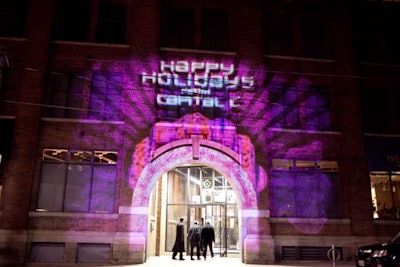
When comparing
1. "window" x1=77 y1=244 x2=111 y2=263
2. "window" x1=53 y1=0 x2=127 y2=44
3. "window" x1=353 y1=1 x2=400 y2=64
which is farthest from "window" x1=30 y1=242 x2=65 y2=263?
"window" x1=353 y1=1 x2=400 y2=64

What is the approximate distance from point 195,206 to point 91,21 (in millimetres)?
11340

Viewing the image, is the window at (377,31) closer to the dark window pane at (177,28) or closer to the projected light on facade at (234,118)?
the projected light on facade at (234,118)

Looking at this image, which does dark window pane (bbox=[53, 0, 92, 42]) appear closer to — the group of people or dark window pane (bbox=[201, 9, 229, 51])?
dark window pane (bbox=[201, 9, 229, 51])

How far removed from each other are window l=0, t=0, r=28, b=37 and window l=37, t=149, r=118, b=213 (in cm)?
620

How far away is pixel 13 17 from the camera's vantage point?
60.1 feet

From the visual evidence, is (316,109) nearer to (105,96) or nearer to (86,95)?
(105,96)

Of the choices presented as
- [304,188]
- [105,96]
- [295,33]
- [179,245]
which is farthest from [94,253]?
[295,33]

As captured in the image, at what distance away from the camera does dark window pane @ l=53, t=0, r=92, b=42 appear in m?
18.4

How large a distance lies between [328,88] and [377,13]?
5.34 m

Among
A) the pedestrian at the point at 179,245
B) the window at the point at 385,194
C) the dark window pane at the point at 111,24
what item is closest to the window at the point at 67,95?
the dark window pane at the point at 111,24

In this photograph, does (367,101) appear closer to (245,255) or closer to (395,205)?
(395,205)

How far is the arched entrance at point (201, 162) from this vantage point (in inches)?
655

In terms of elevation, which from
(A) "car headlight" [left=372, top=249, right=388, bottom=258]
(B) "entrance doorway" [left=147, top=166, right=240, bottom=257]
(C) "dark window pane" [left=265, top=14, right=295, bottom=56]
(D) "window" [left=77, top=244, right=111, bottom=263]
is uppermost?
(C) "dark window pane" [left=265, top=14, right=295, bottom=56]

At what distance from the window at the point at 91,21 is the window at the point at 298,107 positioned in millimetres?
8186
